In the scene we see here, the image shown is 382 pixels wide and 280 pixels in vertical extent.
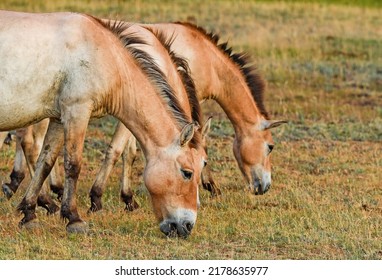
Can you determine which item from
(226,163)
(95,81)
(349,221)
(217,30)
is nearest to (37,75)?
(95,81)

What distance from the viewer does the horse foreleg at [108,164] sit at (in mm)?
11500

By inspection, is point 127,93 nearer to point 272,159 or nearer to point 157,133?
point 157,133

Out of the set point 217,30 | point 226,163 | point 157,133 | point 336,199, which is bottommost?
point 217,30

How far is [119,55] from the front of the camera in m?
10.1

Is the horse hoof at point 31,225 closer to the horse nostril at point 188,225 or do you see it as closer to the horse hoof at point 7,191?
the horse nostril at point 188,225

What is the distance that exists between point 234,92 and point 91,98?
3.00m

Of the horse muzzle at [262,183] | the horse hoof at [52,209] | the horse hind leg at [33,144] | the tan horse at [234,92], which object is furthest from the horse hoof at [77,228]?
the horse muzzle at [262,183]

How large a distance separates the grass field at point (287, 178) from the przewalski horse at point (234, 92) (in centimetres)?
37

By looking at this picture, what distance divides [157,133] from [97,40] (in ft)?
3.46

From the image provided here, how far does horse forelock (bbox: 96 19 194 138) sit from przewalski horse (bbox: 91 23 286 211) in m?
1.90

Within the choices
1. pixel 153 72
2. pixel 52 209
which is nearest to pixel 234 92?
pixel 153 72

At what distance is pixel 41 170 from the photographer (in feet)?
34.3

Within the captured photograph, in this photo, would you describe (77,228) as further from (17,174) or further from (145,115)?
(17,174)

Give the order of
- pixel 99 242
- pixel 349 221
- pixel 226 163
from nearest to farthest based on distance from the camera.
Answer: pixel 99 242 → pixel 349 221 → pixel 226 163
